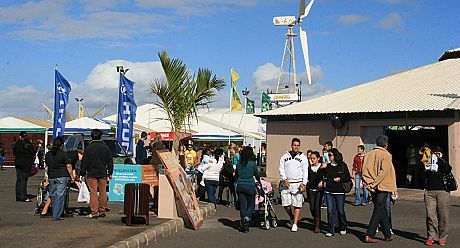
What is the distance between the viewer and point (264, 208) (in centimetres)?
1208

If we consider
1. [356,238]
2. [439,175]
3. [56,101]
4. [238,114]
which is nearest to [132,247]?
[356,238]

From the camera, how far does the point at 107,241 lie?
9180 mm

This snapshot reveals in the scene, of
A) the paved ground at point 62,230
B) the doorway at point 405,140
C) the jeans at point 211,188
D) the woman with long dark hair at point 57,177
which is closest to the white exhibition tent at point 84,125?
the doorway at point 405,140

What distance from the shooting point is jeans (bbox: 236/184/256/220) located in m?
11.4

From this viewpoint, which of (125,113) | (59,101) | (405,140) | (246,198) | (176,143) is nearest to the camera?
(246,198)

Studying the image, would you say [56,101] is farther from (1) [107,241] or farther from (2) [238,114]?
(2) [238,114]

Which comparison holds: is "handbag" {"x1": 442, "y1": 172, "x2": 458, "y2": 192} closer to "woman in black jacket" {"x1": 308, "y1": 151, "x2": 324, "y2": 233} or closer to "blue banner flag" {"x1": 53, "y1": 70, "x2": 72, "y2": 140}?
"woman in black jacket" {"x1": 308, "y1": 151, "x2": 324, "y2": 233}

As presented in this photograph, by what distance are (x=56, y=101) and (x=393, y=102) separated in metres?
13.5

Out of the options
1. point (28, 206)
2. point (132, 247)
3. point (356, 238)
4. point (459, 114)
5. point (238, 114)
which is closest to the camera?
→ point (132, 247)

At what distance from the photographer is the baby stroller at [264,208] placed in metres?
12.0

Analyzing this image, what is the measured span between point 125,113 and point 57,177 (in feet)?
33.2

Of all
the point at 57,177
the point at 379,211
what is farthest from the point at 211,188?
the point at 379,211

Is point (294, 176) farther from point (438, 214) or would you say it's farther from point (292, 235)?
point (438, 214)

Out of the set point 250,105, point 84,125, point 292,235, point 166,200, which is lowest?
point 292,235
